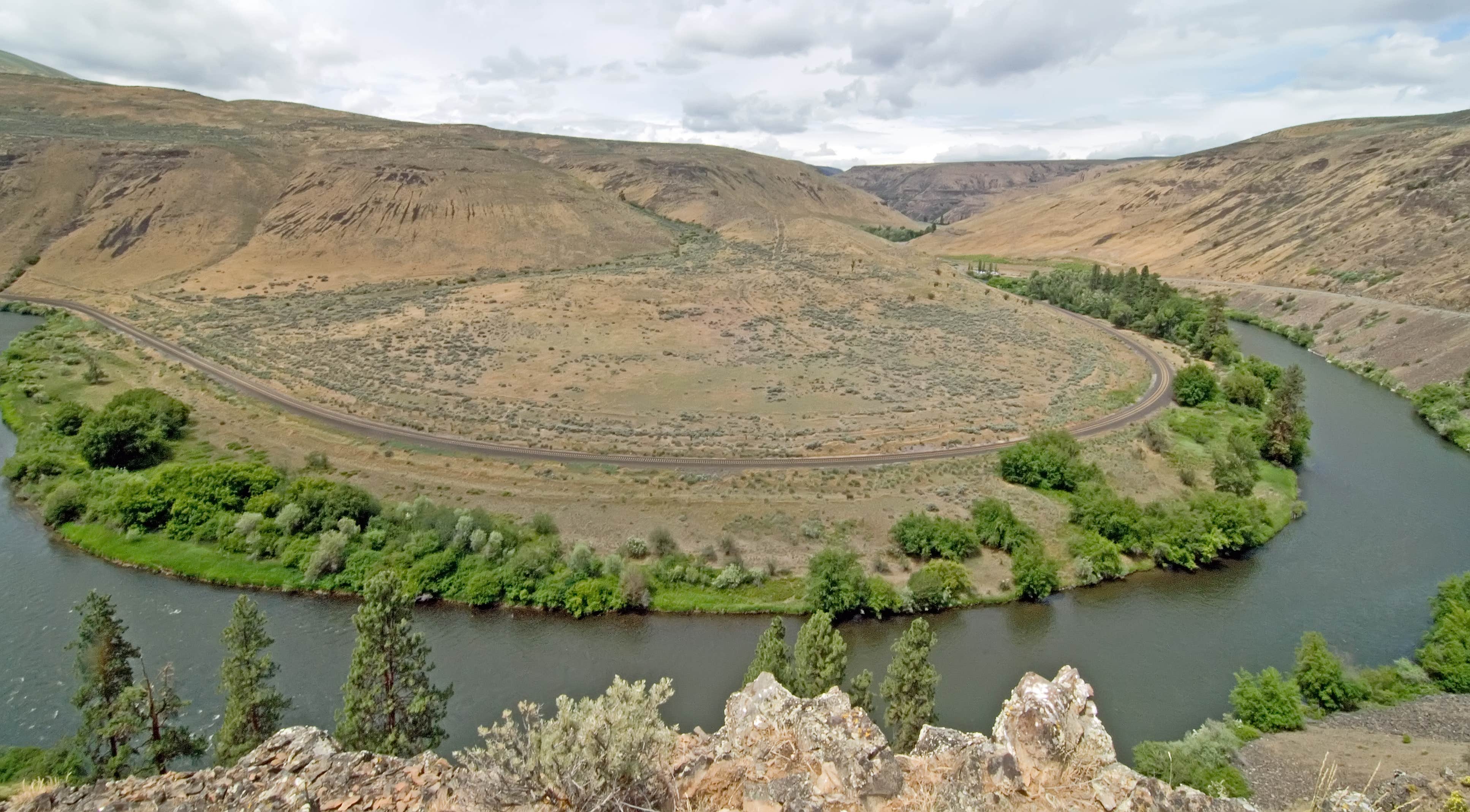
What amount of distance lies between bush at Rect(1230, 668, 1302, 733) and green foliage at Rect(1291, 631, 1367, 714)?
54 cm

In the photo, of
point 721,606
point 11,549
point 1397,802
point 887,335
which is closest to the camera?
point 1397,802

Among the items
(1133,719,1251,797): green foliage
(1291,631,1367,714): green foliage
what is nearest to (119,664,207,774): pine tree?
(1133,719,1251,797): green foliage

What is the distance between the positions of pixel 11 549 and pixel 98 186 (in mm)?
95158

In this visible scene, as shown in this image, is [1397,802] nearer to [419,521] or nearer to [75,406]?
[419,521]

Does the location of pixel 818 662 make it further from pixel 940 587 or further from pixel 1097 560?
pixel 1097 560

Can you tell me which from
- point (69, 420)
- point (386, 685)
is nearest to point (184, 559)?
point (69, 420)

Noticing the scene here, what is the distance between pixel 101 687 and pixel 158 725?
67.8 inches

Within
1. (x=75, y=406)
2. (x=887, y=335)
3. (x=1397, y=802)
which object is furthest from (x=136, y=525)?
(x=887, y=335)

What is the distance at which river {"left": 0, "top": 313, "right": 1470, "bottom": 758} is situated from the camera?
1029 inches

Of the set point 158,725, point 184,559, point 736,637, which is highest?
point 158,725

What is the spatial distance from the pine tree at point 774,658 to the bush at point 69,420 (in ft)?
145

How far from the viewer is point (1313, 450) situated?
50.2 meters

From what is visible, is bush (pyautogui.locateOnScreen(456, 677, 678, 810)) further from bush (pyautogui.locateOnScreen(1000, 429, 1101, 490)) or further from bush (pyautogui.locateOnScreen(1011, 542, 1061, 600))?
bush (pyautogui.locateOnScreen(1000, 429, 1101, 490))

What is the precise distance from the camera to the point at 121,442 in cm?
4100
